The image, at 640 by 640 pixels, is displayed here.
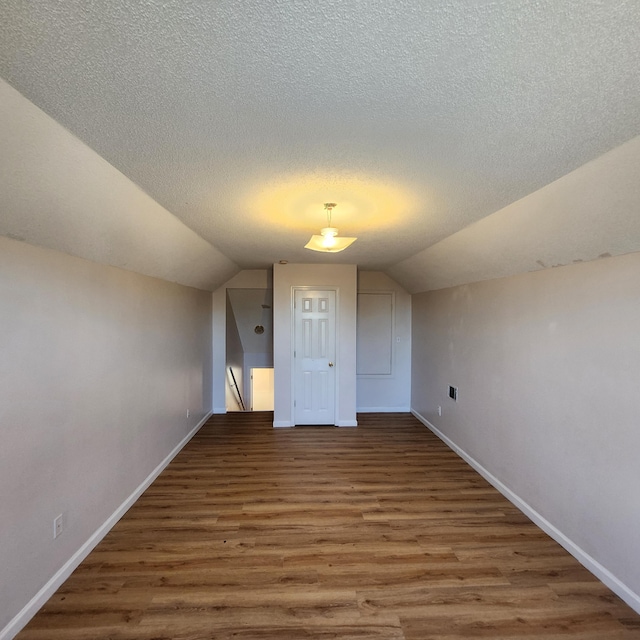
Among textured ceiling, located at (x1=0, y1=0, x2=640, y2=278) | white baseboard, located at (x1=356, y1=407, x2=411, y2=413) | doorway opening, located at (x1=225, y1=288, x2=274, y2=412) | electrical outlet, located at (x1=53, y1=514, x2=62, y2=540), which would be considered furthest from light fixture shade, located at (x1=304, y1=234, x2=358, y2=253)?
white baseboard, located at (x1=356, y1=407, x2=411, y2=413)

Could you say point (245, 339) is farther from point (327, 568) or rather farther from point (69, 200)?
point (69, 200)

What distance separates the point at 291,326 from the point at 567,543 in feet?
11.7

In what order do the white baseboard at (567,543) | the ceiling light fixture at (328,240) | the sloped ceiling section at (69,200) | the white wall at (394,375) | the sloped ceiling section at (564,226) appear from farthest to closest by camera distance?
the white wall at (394,375) < the ceiling light fixture at (328,240) < the white baseboard at (567,543) < the sloped ceiling section at (564,226) < the sloped ceiling section at (69,200)

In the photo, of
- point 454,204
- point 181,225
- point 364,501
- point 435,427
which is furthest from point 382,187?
point 435,427

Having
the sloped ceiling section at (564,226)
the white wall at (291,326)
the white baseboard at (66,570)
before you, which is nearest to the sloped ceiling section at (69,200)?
the white baseboard at (66,570)

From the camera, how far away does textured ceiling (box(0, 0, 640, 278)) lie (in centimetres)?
82

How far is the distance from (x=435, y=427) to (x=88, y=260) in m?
4.39

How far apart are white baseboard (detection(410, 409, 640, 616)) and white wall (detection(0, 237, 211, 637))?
3.23m

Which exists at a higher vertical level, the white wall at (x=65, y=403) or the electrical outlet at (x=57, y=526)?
the white wall at (x=65, y=403)

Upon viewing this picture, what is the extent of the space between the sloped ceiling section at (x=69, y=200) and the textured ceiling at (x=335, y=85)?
0.09m

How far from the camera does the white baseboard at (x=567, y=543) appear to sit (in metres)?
1.94

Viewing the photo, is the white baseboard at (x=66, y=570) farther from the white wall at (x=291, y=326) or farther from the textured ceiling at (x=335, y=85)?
the textured ceiling at (x=335, y=85)

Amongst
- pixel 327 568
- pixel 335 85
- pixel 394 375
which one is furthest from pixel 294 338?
pixel 335 85

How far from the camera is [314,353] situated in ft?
16.1
